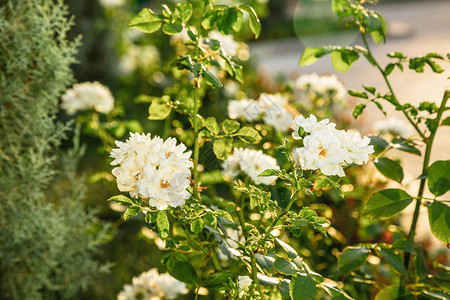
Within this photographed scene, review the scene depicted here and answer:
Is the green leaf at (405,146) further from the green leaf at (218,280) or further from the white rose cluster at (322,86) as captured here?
the white rose cluster at (322,86)

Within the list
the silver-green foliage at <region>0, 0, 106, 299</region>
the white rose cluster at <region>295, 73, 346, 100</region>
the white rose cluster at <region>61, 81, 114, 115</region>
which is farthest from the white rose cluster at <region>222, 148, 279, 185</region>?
the white rose cluster at <region>295, 73, 346, 100</region>

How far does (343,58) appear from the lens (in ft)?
4.00

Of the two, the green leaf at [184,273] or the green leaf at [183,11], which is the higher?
the green leaf at [183,11]

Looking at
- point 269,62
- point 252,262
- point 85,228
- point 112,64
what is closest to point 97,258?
point 85,228

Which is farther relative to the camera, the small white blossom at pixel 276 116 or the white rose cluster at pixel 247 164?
the small white blossom at pixel 276 116

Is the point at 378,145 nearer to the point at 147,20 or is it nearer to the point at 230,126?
the point at 230,126

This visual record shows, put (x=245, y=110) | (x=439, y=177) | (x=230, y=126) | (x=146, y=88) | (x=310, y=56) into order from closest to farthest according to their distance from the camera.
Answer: (x=439, y=177) < (x=230, y=126) < (x=310, y=56) < (x=245, y=110) < (x=146, y=88)

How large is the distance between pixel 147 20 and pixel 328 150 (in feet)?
1.88

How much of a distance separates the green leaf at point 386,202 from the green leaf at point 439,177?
6cm

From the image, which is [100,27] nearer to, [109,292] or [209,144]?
[109,292]

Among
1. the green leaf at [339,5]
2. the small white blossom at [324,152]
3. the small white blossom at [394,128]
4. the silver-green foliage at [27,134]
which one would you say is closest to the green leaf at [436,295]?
the small white blossom at [324,152]

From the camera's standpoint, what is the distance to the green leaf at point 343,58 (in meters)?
1.21

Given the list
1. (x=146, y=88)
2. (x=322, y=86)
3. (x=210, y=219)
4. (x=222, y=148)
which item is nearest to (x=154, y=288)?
(x=222, y=148)

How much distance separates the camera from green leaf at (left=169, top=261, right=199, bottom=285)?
1020 millimetres
